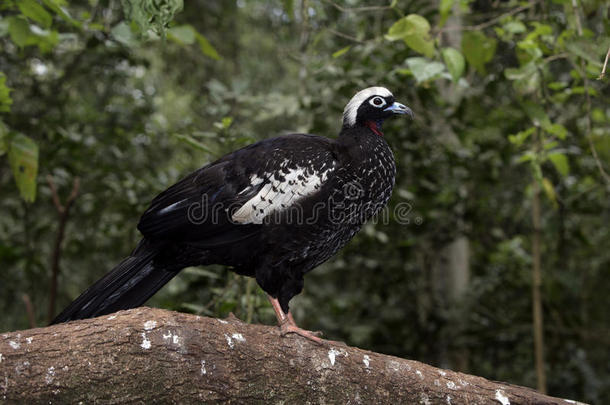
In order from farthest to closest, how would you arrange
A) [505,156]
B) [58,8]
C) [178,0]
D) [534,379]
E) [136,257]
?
[534,379] → [505,156] → [136,257] → [58,8] → [178,0]

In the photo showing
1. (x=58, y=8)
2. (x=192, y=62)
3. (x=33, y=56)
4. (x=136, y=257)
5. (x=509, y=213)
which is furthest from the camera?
(x=192, y=62)

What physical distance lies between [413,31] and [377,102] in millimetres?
544

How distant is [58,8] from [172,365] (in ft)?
6.04

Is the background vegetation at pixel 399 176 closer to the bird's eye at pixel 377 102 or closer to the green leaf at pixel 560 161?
the green leaf at pixel 560 161

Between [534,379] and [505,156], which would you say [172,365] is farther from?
[534,379]

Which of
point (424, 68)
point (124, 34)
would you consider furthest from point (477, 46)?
point (124, 34)

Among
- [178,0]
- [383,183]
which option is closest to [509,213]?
[383,183]

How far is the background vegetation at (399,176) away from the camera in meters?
3.95

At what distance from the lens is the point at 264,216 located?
3.06 metres

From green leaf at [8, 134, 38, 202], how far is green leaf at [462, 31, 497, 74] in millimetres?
2326

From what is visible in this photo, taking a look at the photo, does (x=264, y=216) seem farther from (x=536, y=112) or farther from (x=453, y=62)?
(x=536, y=112)

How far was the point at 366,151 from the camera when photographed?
3.23 metres

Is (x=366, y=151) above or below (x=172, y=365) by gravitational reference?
above

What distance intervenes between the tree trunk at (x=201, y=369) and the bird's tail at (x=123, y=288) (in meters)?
0.72
